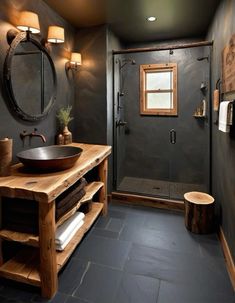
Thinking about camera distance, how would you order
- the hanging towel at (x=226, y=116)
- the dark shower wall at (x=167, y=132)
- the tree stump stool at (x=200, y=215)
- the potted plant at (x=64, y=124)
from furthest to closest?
the dark shower wall at (x=167, y=132), the potted plant at (x=64, y=124), the tree stump stool at (x=200, y=215), the hanging towel at (x=226, y=116)

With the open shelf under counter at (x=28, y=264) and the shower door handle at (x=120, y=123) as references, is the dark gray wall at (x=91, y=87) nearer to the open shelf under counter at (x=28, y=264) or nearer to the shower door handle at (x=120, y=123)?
the shower door handle at (x=120, y=123)

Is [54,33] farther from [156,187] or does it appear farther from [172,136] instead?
[156,187]

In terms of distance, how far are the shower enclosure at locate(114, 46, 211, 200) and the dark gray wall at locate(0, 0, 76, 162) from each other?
83 centimetres

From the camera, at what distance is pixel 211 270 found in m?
1.89

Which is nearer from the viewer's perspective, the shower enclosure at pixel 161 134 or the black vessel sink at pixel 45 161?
the black vessel sink at pixel 45 161

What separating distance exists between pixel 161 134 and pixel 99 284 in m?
2.79

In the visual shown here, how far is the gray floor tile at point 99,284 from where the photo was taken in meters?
1.62

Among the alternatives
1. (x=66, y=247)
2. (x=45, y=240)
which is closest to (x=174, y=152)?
(x=66, y=247)

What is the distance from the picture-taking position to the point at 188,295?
5.35 ft

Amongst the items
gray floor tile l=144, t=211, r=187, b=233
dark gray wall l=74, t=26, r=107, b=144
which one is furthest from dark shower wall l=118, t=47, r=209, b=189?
gray floor tile l=144, t=211, r=187, b=233

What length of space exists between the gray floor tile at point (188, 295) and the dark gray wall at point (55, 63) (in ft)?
5.77

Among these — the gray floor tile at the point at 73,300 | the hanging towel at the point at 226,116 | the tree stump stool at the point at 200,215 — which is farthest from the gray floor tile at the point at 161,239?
the hanging towel at the point at 226,116

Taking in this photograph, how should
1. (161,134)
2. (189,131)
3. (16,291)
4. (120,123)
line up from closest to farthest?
1. (16,291)
2. (120,123)
3. (189,131)
4. (161,134)

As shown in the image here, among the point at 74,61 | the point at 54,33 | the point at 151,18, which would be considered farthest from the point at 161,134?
the point at 54,33
